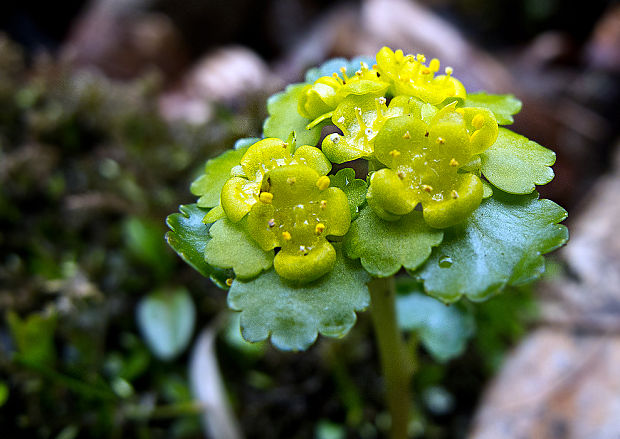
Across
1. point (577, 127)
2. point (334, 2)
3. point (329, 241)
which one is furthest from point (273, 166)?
point (334, 2)

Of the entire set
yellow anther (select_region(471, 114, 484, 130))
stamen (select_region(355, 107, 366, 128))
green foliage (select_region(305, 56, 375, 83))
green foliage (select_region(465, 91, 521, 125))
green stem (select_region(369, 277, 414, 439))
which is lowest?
green stem (select_region(369, 277, 414, 439))

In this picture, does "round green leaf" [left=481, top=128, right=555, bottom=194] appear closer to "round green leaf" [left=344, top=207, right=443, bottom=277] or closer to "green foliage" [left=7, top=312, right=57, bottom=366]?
"round green leaf" [left=344, top=207, right=443, bottom=277]

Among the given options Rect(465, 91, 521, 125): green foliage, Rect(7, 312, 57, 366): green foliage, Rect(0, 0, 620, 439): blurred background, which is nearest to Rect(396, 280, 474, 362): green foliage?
Rect(0, 0, 620, 439): blurred background

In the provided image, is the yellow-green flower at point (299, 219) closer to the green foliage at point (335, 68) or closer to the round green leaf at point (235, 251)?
the round green leaf at point (235, 251)

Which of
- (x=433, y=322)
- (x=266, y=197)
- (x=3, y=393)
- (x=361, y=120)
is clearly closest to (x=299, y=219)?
(x=266, y=197)

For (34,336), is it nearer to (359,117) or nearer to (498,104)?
(359,117)

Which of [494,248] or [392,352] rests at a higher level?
[494,248]
